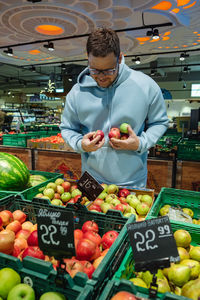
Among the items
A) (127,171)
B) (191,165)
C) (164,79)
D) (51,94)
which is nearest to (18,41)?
(51,94)

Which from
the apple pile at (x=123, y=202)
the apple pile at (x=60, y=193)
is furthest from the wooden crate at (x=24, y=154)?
the apple pile at (x=123, y=202)

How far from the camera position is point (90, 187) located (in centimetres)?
160

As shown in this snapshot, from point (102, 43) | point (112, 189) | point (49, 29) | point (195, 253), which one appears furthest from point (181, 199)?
point (49, 29)

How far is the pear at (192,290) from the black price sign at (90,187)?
30.9 inches

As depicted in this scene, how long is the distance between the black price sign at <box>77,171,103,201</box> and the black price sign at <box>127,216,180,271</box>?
68cm

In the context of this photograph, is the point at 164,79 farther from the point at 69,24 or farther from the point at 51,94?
the point at 69,24

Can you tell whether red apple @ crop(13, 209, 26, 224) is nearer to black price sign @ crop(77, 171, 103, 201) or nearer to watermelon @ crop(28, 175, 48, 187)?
black price sign @ crop(77, 171, 103, 201)

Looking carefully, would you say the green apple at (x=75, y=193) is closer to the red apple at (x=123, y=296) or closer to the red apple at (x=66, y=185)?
the red apple at (x=66, y=185)

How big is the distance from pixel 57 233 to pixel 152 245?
0.37 meters

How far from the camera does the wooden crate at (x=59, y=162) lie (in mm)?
4832

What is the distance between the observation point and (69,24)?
18.5 feet

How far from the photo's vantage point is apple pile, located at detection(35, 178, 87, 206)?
1.85 m

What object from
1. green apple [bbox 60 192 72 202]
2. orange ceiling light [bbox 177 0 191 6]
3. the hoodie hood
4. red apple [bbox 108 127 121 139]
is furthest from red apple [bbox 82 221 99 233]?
orange ceiling light [bbox 177 0 191 6]

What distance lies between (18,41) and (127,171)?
24.2 ft
